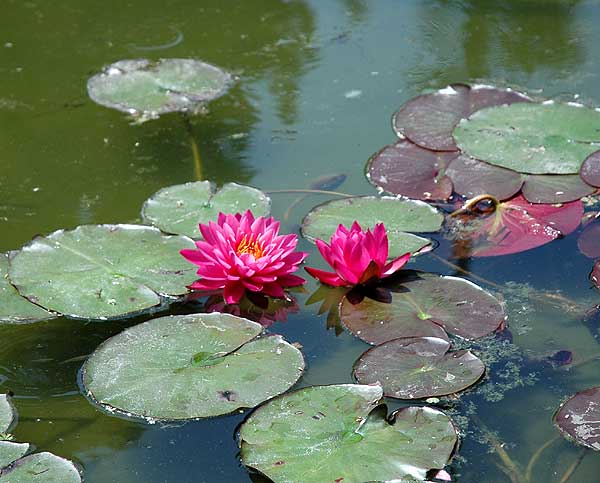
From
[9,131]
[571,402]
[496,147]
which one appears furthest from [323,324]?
[9,131]

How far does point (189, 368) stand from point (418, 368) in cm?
52

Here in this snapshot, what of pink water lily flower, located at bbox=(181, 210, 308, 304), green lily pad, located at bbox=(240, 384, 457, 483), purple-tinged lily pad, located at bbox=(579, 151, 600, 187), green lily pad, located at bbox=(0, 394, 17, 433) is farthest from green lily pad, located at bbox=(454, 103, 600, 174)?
green lily pad, located at bbox=(0, 394, 17, 433)

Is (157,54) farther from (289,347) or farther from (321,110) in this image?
(289,347)

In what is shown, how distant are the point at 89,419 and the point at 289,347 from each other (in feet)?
1.59

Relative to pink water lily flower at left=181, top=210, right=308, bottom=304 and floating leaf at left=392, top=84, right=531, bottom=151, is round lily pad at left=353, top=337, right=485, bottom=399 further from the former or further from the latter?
floating leaf at left=392, top=84, right=531, bottom=151

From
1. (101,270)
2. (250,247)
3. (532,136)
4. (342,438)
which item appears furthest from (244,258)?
(532,136)

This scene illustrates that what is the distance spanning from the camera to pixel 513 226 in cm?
270

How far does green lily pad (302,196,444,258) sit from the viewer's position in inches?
104

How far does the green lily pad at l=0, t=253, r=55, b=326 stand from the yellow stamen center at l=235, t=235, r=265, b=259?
510 mm

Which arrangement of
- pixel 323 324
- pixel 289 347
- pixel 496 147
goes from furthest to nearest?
pixel 496 147
pixel 323 324
pixel 289 347

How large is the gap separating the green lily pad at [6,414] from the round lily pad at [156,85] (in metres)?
Answer: 1.50

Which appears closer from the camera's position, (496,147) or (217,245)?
(217,245)

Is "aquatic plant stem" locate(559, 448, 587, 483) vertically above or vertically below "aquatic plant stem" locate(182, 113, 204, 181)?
above

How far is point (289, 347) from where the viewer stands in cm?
224
